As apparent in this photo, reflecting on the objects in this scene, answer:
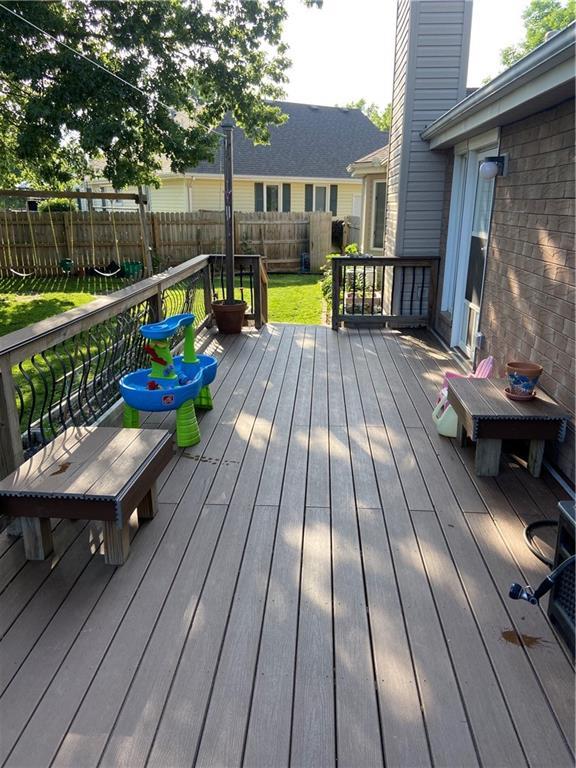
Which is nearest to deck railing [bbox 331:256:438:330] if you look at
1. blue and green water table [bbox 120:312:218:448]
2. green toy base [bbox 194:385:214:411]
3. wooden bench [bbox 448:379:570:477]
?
green toy base [bbox 194:385:214:411]

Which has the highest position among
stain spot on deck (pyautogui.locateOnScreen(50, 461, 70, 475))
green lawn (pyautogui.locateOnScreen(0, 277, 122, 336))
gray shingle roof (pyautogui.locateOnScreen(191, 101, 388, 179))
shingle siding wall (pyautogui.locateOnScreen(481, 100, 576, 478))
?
gray shingle roof (pyautogui.locateOnScreen(191, 101, 388, 179))

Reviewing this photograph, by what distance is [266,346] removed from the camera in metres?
6.07

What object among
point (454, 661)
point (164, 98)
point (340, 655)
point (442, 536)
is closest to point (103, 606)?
point (340, 655)

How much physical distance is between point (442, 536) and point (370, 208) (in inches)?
406

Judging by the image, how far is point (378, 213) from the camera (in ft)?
38.6

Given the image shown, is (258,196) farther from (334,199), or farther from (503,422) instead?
(503,422)

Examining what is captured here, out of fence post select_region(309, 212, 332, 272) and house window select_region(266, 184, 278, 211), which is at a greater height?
house window select_region(266, 184, 278, 211)

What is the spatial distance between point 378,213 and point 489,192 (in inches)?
281

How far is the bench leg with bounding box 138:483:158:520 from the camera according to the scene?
2.68 m

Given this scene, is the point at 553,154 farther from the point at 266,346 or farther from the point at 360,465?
the point at 266,346

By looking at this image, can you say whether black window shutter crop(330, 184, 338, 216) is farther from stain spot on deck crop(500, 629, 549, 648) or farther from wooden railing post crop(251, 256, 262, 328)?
stain spot on deck crop(500, 629, 549, 648)

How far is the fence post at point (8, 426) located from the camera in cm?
229

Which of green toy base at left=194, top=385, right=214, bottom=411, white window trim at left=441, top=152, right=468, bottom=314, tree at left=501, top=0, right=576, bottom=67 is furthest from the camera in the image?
tree at left=501, top=0, right=576, bottom=67

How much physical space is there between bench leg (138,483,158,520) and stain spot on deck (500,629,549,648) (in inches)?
62.9
